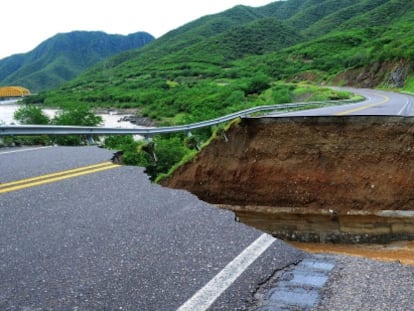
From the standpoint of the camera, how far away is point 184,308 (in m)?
3.37

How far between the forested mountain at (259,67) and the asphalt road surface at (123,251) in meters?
28.3

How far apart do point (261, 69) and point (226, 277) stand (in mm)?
103931

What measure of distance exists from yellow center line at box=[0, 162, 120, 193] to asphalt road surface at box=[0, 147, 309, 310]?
0.10 ft

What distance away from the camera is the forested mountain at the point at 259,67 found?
58.0 m

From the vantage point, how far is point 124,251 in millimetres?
4363

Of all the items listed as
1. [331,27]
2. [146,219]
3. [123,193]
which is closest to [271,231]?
[123,193]

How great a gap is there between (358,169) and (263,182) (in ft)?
9.79

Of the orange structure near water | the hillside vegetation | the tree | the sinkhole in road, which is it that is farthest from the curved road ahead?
the orange structure near water

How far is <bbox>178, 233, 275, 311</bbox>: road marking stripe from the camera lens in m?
3.46

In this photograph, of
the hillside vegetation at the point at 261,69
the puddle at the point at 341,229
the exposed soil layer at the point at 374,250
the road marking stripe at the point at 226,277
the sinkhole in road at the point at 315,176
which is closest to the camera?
the road marking stripe at the point at 226,277

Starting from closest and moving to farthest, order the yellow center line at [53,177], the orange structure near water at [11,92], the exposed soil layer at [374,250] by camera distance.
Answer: the yellow center line at [53,177] → the exposed soil layer at [374,250] → the orange structure near water at [11,92]

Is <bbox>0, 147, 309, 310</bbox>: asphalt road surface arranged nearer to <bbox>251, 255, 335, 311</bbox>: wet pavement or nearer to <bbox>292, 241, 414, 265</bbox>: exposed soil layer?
<bbox>251, 255, 335, 311</bbox>: wet pavement

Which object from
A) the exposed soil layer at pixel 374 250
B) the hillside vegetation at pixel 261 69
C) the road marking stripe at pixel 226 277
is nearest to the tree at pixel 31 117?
the hillside vegetation at pixel 261 69

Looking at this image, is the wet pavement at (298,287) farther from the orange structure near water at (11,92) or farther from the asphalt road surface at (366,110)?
the orange structure near water at (11,92)
